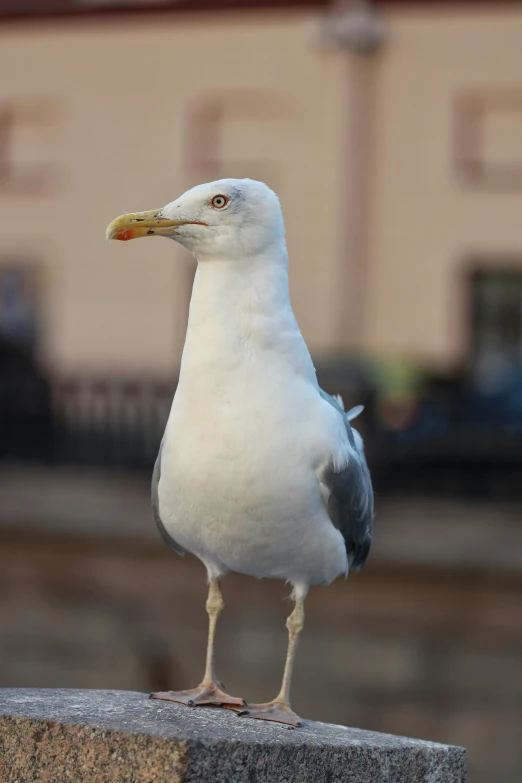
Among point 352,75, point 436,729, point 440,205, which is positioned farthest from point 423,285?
point 436,729

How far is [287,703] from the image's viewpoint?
3.85 metres

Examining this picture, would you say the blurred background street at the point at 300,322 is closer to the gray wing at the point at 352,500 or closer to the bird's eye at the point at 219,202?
the gray wing at the point at 352,500

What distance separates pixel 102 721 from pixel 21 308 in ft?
58.1

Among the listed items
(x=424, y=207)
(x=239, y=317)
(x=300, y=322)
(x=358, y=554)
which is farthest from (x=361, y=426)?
(x=239, y=317)

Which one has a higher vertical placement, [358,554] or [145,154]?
[145,154]

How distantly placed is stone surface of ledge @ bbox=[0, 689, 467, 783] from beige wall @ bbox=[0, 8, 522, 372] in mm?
14621

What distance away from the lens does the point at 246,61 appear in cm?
1909

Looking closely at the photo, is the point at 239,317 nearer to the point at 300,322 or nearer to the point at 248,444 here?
the point at 248,444

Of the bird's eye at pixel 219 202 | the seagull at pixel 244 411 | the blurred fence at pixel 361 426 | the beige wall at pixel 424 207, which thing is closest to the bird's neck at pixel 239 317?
the seagull at pixel 244 411

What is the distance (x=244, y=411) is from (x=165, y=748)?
0.81 metres

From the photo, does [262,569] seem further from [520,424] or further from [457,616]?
[520,424]

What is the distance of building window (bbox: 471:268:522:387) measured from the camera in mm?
18625

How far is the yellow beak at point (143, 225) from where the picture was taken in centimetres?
352

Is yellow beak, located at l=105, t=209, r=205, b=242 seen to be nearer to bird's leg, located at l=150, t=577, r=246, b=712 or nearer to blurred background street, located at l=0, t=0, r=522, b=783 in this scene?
bird's leg, located at l=150, t=577, r=246, b=712
